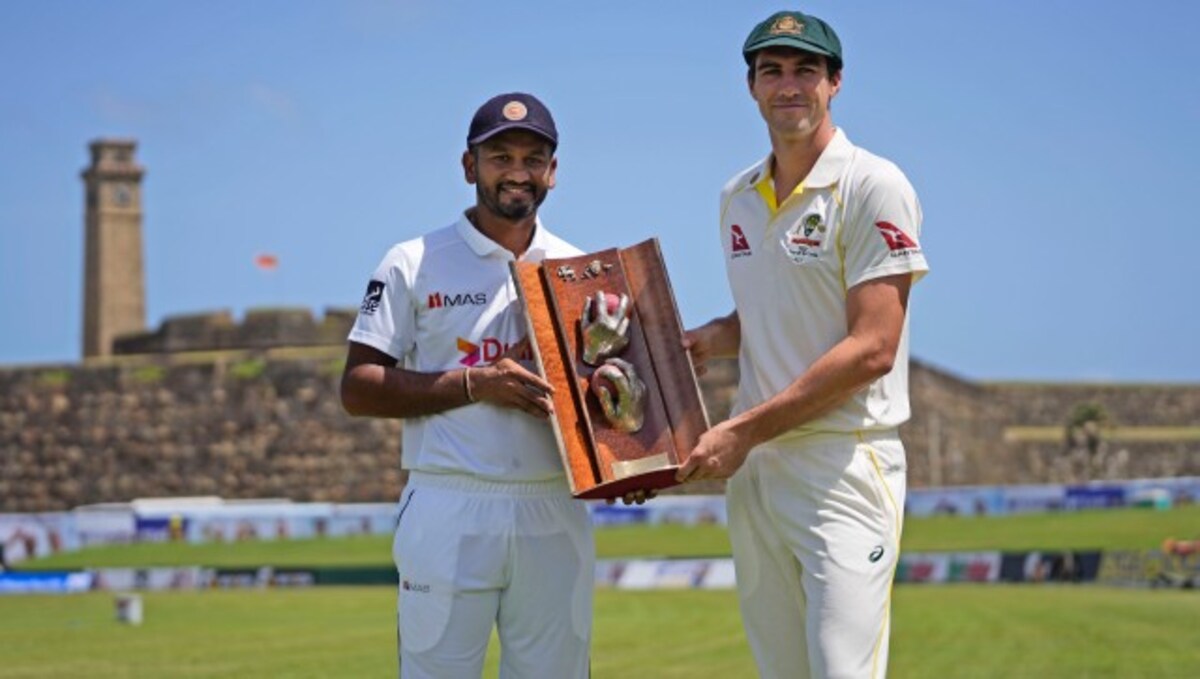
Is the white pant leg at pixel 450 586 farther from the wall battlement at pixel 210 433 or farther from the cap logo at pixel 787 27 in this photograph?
the wall battlement at pixel 210 433

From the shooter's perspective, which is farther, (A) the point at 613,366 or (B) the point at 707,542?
(B) the point at 707,542

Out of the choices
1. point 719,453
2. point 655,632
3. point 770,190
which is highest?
point 770,190

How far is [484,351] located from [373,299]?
1.27ft

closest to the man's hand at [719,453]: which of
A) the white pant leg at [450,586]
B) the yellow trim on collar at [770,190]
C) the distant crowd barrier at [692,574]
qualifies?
the yellow trim on collar at [770,190]

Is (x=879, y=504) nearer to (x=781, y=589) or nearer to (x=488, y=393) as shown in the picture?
(x=781, y=589)

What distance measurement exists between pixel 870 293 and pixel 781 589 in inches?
35.0

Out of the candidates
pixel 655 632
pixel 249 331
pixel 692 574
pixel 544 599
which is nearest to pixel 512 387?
pixel 544 599

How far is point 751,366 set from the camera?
6.27m

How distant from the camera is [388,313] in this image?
663cm

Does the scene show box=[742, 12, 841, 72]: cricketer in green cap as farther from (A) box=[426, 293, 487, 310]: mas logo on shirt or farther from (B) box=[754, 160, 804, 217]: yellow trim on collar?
(A) box=[426, 293, 487, 310]: mas logo on shirt

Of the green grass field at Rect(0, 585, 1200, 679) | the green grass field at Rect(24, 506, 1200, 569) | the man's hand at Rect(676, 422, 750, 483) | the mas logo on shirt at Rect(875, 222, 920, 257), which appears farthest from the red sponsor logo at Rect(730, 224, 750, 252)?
the green grass field at Rect(24, 506, 1200, 569)

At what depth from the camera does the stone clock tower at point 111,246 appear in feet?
217

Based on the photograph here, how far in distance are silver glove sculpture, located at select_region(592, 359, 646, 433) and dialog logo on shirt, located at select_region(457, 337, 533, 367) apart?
35 cm

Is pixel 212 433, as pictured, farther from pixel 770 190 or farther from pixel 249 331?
pixel 770 190
